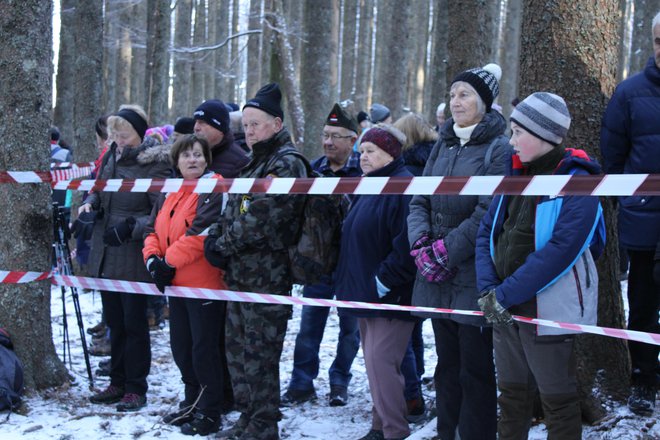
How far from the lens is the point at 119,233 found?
5.33m

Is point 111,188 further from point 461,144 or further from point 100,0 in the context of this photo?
point 100,0

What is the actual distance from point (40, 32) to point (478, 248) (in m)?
3.83

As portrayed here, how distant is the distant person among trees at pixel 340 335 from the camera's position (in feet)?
18.6

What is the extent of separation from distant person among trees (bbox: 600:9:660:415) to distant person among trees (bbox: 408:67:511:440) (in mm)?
775

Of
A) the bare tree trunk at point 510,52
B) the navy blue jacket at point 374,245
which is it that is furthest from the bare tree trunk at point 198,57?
the navy blue jacket at point 374,245

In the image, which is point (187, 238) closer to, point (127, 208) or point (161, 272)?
point (161, 272)

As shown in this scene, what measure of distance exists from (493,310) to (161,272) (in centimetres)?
246

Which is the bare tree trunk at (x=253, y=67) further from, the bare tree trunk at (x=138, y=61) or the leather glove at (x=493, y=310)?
the leather glove at (x=493, y=310)

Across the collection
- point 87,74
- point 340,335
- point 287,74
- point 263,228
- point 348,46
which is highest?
point 348,46

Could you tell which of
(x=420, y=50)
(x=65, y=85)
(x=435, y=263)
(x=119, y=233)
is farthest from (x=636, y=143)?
(x=420, y=50)

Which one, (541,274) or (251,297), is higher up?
(541,274)

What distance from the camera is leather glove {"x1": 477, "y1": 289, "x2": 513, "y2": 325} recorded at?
3.42 m

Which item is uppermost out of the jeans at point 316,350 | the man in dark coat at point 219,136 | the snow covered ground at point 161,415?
the man in dark coat at point 219,136

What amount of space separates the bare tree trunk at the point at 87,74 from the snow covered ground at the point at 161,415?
443 centimetres
